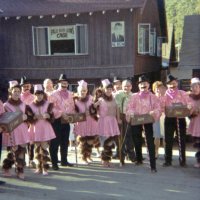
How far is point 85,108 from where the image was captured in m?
9.47

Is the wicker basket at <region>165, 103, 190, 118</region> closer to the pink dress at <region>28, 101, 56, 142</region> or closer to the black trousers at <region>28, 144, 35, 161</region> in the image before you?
the pink dress at <region>28, 101, 56, 142</region>

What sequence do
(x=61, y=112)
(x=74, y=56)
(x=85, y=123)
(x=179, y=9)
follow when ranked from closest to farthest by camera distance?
(x=61, y=112)
(x=85, y=123)
(x=74, y=56)
(x=179, y=9)

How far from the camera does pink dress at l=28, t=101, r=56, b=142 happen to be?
8.55 meters

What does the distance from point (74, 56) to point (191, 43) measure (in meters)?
7.93

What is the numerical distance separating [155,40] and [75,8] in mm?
6778

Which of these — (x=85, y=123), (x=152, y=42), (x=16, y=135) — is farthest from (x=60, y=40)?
(x=16, y=135)

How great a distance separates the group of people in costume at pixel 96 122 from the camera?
8.52 meters

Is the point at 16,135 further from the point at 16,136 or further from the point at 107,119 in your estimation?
the point at 107,119

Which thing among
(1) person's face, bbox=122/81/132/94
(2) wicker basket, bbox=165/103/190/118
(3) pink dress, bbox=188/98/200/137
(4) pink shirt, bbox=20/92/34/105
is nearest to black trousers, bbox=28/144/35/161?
(4) pink shirt, bbox=20/92/34/105

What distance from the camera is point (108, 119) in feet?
30.5

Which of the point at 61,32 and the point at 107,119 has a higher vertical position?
the point at 61,32

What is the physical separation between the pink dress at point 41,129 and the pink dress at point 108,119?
49.2 inches

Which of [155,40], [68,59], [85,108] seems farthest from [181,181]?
[155,40]

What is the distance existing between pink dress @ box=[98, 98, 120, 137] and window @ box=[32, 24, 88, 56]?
34.6 feet
